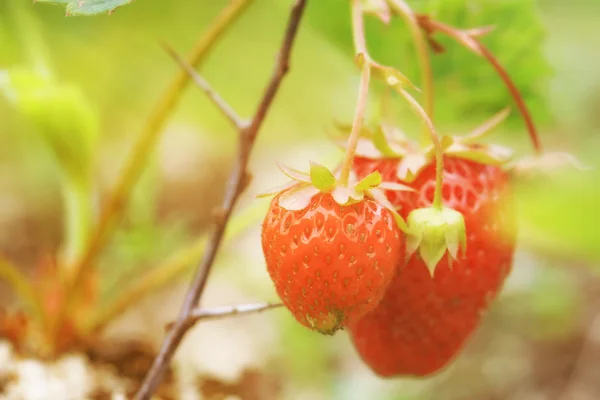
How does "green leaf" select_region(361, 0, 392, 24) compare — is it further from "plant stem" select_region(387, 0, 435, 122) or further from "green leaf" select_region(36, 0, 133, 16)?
"green leaf" select_region(36, 0, 133, 16)

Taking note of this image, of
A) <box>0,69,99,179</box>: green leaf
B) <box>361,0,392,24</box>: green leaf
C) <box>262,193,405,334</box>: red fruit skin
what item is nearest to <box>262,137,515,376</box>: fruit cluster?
<box>262,193,405,334</box>: red fruit skin

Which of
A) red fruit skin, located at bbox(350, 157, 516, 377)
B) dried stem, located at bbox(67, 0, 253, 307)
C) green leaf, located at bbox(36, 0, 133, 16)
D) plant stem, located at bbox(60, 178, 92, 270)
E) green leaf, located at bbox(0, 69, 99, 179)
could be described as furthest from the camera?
plant stem, located at bbox(60, 178, 92, 270)

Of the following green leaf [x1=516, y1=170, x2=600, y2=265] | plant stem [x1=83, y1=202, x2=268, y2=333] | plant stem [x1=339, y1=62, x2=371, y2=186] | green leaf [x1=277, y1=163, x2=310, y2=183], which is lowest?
green leaf [x1=516, y1=170, x2=600, y2=265]

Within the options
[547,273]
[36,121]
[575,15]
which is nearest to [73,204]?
[36,121]

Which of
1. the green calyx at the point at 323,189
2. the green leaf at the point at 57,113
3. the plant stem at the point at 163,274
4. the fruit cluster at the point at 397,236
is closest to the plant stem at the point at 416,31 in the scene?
the fruit cluster at the point at 397,236

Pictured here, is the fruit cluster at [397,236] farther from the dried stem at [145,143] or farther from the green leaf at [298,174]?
the dried stem at [145,143]

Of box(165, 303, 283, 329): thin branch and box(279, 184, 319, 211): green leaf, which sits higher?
box(279, 184, 319, 211): green leaf

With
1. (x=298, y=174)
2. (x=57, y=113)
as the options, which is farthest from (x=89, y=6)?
(x=57, y=113)
